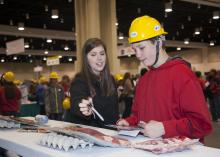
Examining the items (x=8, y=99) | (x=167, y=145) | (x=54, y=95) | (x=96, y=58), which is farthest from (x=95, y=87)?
(x=54, y=95)

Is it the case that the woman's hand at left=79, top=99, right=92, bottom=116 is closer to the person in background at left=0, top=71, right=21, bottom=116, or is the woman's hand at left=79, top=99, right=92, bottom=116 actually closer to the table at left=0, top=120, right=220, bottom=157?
the table at left=0, top=120, right=220, bottom=157

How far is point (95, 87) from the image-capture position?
100 inches

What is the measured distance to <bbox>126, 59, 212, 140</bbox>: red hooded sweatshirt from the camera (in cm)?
182

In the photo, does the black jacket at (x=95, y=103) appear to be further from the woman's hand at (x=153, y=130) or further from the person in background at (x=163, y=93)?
the woman's hand at (x=153, y=130)

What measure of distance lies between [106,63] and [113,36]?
7858 mm

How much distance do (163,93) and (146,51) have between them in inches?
10.6

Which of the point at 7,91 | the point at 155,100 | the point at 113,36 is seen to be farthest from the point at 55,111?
the point at 155,100

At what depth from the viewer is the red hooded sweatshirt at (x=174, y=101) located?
182 cm

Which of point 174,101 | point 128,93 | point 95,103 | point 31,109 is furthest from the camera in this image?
point 31,109

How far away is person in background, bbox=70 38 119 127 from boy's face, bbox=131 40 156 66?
57 cm

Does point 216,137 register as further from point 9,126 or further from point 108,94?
point 9,126

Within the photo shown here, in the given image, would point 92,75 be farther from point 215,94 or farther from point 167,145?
point 215,94

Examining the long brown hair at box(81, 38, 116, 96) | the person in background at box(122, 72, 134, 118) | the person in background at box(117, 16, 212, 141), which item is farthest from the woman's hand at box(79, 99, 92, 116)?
the person in background at box(122, 72, 134, 118)

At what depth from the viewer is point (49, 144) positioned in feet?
5.09
